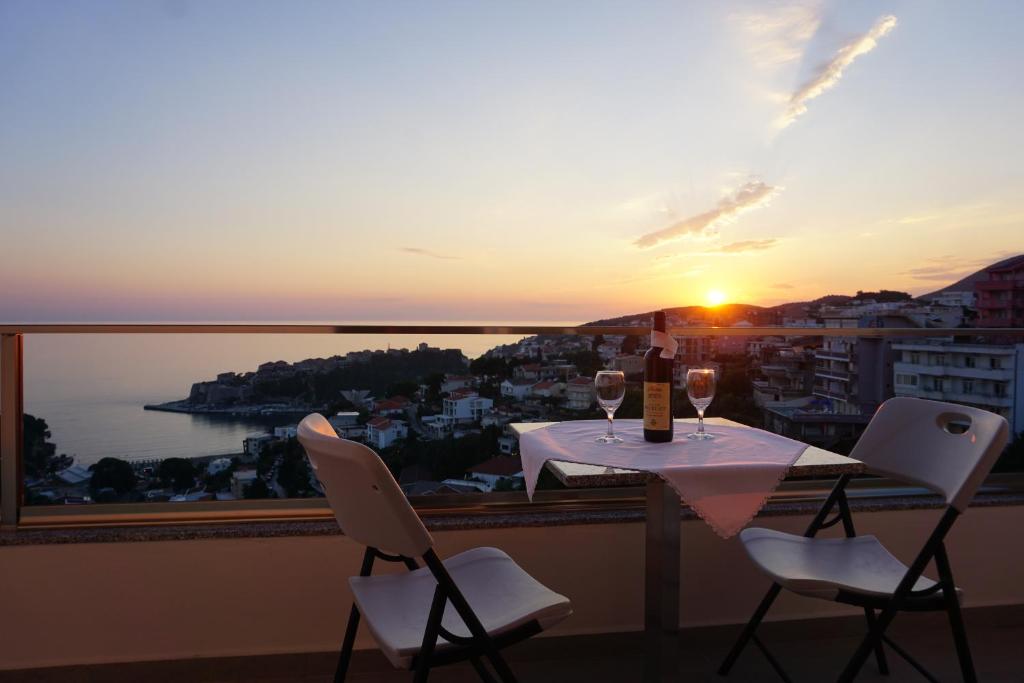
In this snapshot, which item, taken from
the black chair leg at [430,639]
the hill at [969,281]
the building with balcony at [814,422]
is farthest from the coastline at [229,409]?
the hill at [969,281]

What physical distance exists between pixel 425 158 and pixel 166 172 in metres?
1.37

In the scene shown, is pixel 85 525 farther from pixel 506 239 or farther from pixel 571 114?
pixel 571 114

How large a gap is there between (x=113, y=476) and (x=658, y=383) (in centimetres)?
183

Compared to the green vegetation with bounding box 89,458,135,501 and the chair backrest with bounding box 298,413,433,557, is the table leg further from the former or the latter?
the green vegetation with bounding box 89,458,135,501

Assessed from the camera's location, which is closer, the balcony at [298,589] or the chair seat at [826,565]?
the chair seat at [826,565]

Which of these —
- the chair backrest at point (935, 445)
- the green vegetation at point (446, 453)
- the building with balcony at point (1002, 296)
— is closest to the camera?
the chair backrest at point (935, 445)

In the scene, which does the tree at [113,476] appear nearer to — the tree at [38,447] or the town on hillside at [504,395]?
the town on hillside at [504,395]

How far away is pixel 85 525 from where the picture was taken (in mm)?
2338

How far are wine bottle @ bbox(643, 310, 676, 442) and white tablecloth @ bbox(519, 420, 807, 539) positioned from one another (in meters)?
0.04

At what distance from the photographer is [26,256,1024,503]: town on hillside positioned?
2303 millimetres

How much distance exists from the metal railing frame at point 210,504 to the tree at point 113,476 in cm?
8

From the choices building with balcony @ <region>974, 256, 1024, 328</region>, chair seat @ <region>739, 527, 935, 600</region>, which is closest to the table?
chair seat @ <region>739, 527, 935, 600</region>

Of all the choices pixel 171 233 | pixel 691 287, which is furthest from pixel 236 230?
pixel 691 287

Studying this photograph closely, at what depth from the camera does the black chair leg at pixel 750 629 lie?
2.17 meters
